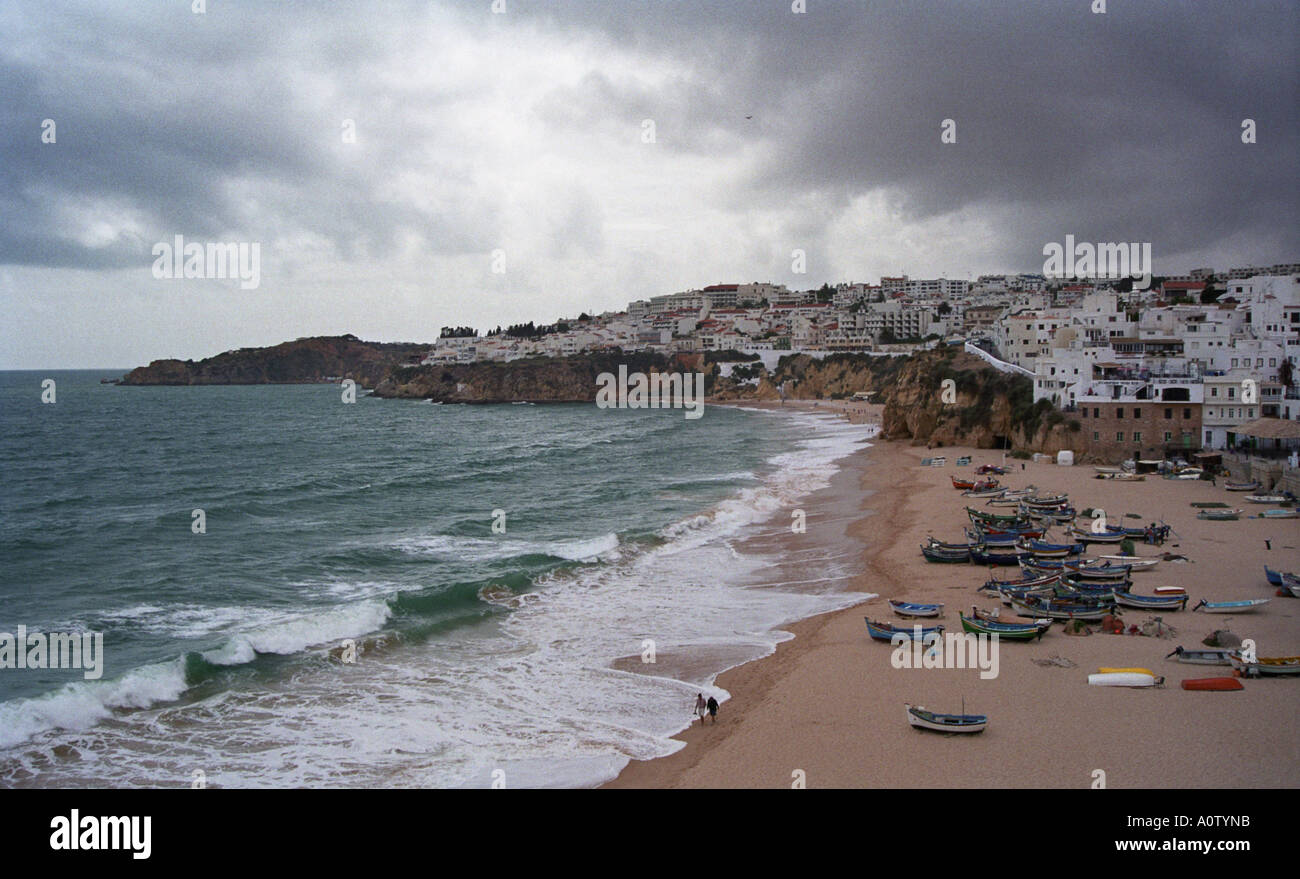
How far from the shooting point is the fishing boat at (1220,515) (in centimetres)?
2828

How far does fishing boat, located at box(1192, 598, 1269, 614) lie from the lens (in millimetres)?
18969

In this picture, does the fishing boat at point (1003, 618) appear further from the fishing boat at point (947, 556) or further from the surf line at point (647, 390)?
the surf line at point (647, 390)

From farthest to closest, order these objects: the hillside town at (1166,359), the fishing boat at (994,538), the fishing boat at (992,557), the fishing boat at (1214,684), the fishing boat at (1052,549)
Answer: the hillside town at (1166,359) → the fishing boat at (994,538) → the fishing boat at (992,557) → the fishing boat at (1052,549) → the fishing boat at (1214,684)

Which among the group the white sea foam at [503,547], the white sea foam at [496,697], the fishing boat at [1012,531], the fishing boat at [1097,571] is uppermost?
the fishing boat at [1012,531]

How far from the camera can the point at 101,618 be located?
2222 cm

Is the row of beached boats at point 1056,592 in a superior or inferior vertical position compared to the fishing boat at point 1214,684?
superior

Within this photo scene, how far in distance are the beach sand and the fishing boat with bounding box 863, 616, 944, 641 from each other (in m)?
0.24

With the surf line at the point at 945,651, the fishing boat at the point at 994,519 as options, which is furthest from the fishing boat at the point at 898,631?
the fishing boat at the point at 994,519

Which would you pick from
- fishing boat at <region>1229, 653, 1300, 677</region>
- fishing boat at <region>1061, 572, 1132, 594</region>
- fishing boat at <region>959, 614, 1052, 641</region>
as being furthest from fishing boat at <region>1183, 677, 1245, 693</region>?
fishing boat at <region>1061, 572, 1132, 594</region>

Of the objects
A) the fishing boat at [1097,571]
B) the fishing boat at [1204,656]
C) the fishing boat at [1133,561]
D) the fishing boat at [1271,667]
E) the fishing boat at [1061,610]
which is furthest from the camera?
the fishing boat at [1133,561]

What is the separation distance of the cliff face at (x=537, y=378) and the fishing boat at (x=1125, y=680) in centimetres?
12128
